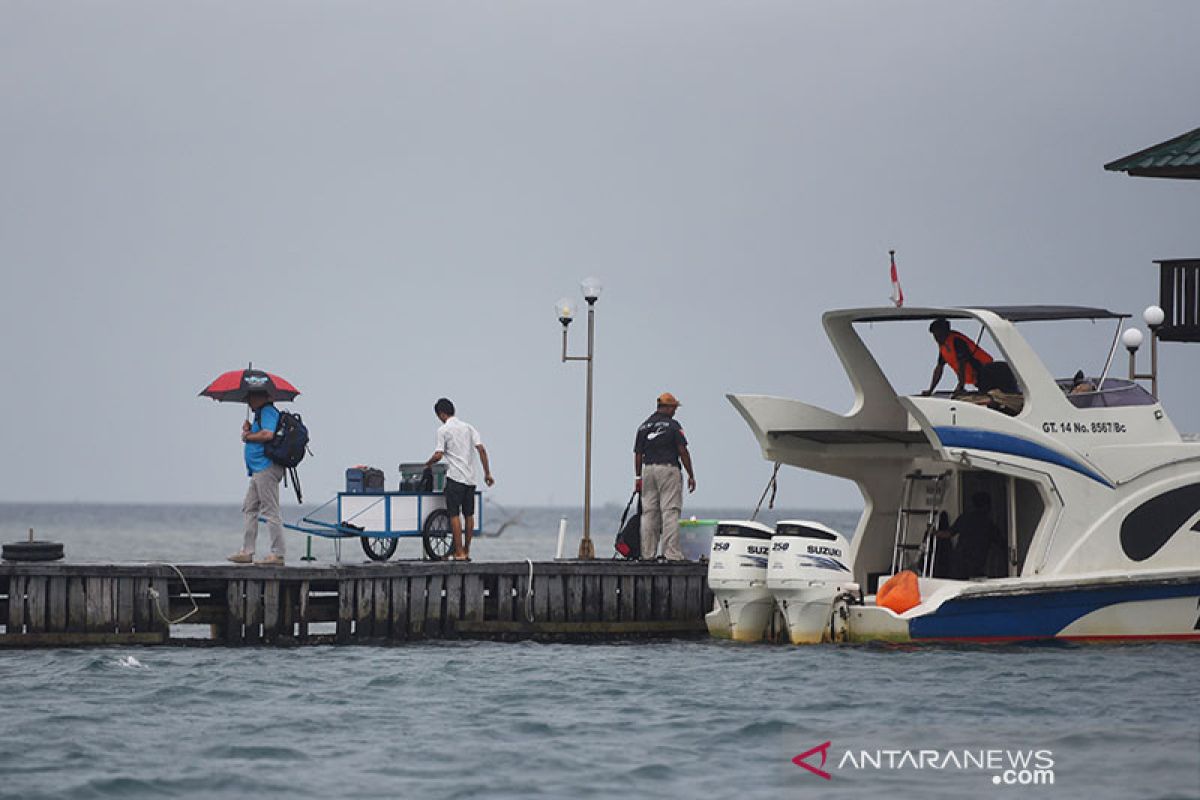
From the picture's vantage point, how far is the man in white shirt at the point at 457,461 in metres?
22.5

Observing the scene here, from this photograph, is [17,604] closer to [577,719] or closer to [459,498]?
[459,498]

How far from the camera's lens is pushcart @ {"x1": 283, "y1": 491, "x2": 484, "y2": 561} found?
22688mm

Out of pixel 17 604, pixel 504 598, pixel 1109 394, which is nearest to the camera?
pixel 17 604

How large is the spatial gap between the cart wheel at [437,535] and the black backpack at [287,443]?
2.13 metres

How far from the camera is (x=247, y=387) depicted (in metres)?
21.9

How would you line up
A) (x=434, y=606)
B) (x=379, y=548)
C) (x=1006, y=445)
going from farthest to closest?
(x=379, y=548)
(x=434, y=606)
(x=1006, y=445)

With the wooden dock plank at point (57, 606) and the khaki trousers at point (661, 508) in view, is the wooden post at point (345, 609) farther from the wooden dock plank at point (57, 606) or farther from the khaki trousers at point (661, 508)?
the khaki trousers at point (661, 508)

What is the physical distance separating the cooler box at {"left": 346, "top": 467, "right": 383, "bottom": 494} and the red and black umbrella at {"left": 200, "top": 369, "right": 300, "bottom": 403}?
45.7 inches

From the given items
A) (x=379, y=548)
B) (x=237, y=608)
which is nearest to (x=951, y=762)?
(x=237, y=608)

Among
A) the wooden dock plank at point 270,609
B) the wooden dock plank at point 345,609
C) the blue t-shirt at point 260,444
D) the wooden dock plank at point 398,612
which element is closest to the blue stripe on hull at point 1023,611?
the wooden dock plank at point 398,612

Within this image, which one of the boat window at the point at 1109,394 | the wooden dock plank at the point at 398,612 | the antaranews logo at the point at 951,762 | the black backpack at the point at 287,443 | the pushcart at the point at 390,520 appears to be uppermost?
the boat window at the point at 1109,394

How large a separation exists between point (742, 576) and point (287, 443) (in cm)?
514

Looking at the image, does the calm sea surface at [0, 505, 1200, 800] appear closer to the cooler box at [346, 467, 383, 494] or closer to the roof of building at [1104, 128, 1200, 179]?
the cooler box at [346, 467, 383, 494]

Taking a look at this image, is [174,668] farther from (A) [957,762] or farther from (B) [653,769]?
(A) [957,762]
